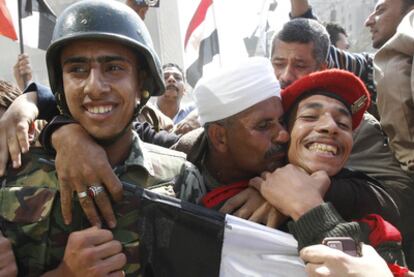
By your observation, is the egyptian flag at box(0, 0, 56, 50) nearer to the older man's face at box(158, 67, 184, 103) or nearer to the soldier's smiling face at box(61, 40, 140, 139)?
the older man's face at box(158, 67, 184, 103)

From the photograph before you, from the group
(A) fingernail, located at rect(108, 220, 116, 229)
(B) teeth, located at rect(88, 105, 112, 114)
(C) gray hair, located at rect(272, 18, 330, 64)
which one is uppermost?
(C) gray hair, located at rect(272, 18, 330, 64)

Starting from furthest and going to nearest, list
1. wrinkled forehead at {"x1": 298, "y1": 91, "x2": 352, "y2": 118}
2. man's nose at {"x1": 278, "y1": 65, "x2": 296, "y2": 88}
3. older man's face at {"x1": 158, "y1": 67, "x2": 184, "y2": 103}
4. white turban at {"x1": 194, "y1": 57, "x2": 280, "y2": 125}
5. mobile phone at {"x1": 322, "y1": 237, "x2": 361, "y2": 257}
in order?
older man's face at {"x1": 158, "y1": 67, "x2": 184, "y2": 103} < man's nose at {"x1": 278, "y1": 65, "x2": 296, "y2": 88} < white turban at {"x1": 194, "y1": 57, "x2": 280, "y2": 125} < wrinkled forehead at {"x1": 298, "y1": 91, "x2": 352, "y2": 118} < mobile phone at {"x1": 322, "y1": 237, "x2": 361, "y2": 257}

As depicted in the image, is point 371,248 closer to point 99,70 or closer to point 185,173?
point 185,173

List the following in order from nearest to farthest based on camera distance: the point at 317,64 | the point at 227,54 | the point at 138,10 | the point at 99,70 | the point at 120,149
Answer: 1. the point at 99,70
2. the point at 120,149
3. the point at 317,64
4. the point at 138,10
5. the point at 227,54

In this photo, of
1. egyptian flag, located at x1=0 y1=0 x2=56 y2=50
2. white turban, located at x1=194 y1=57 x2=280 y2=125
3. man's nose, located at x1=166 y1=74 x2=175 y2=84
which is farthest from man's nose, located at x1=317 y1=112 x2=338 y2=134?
man's nose, located at x1=166 y1=74 x2=175 y2=84

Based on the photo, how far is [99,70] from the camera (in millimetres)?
2375

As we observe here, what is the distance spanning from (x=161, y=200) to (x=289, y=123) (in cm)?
80

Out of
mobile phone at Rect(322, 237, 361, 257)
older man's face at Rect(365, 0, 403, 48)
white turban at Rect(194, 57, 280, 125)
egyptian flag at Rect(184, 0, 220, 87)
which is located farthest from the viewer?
egyptian flag at Rect(184, 0, 220, 87)

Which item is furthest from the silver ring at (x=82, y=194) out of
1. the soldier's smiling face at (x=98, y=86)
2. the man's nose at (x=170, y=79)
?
the man's nose at (x=170, y=79)

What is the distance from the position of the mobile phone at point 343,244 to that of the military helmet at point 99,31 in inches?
50.8

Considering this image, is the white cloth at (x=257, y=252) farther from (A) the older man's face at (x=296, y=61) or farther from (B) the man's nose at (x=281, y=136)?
(A) the older man's face at (x=296, y=61)

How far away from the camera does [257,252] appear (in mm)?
2209

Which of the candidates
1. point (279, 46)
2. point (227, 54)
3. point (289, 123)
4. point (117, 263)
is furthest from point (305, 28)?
point (227, 54)

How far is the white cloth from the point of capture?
2.16 meters
